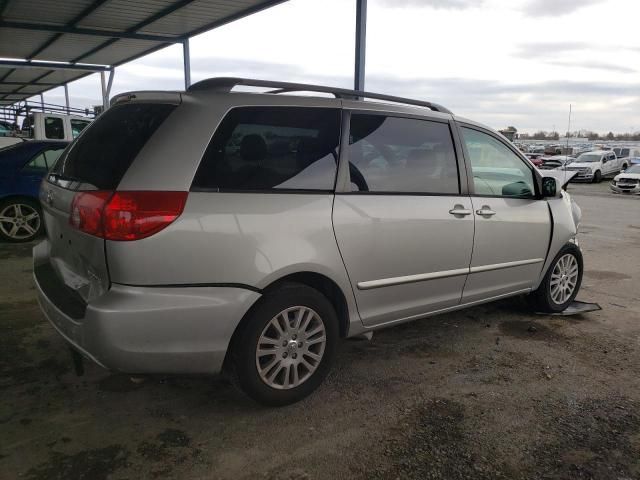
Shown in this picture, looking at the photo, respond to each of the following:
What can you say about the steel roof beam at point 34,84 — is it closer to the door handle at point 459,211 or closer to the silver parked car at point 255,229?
the silver parked car at point 255,229

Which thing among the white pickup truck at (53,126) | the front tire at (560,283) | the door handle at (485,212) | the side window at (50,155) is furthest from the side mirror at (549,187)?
the white pickup truck at (53,126)

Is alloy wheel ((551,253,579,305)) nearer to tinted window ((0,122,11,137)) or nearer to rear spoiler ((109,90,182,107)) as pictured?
rear spoiler ((109,90,182,107))

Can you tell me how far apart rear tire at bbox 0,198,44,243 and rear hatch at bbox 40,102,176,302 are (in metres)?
4.58

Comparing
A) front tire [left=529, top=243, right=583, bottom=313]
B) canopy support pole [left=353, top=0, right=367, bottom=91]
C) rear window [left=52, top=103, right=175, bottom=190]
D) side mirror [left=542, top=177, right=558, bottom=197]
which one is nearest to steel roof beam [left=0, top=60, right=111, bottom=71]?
canopy support pole [left=353, top=0, right=367, bottom=91]

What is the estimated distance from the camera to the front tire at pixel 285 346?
2652 millimetres

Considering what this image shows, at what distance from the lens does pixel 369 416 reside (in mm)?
2812

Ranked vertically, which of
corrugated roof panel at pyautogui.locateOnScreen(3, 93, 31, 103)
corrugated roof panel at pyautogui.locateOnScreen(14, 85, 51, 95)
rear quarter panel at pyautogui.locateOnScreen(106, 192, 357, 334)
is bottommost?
rear quarter panel at pyautogui.locateOnScreen(106, 192, 357, 334)

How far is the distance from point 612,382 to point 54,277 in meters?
3.47

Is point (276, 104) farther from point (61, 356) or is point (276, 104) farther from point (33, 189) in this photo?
point (33, 189)

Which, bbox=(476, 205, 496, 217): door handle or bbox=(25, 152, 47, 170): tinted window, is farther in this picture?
bbox=(25, 152, 47, 170): tinted window

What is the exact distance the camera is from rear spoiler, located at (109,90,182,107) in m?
2.67

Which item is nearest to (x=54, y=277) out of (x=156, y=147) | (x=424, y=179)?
(x=156, y=147)

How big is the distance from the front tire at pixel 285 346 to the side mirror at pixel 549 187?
2.33 m

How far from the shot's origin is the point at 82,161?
2.84 m
